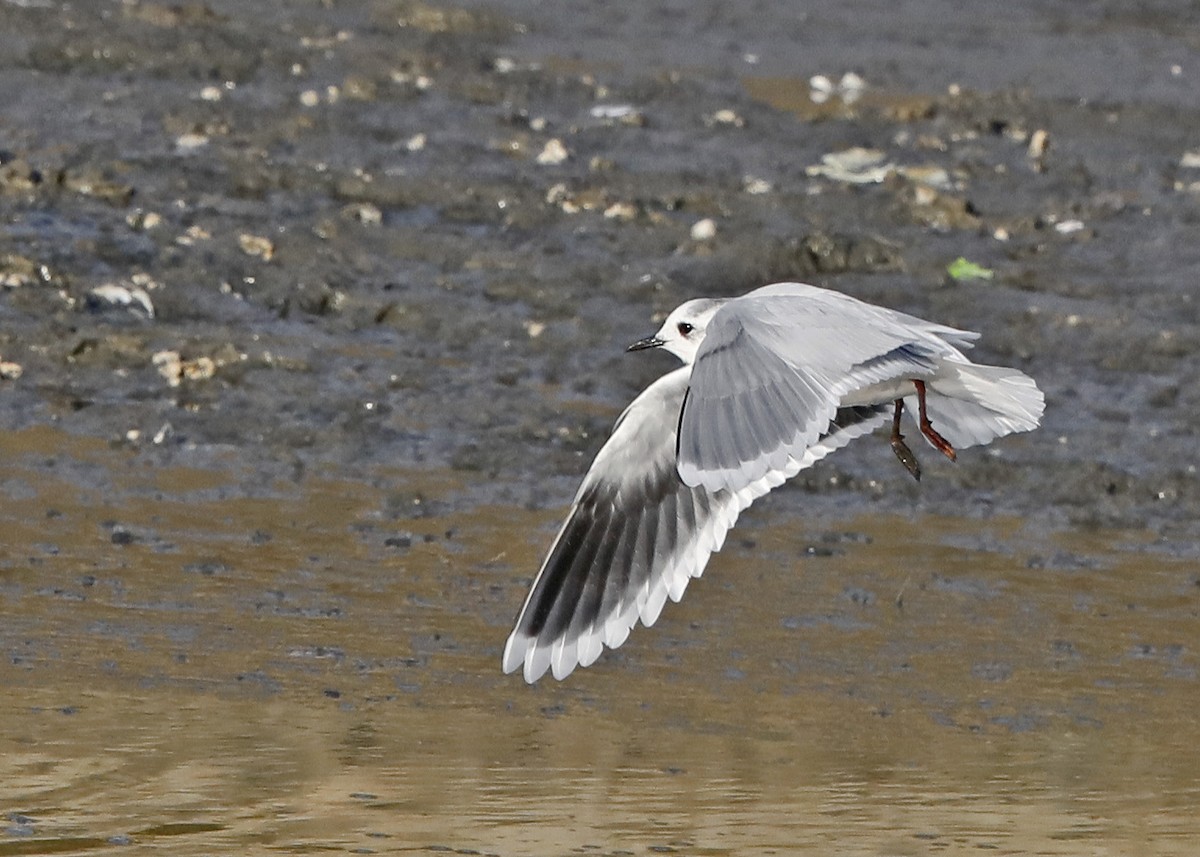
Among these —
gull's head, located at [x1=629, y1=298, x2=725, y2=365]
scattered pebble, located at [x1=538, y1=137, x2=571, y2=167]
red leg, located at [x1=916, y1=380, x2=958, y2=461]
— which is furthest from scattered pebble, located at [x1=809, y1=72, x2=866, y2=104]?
red leg, located at [x1=916, y1=380, x2=958, y2=461]

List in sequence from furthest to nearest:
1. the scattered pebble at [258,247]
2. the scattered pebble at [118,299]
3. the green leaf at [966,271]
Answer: the green leaf at [966,271] < the scattered pebble at [258,247] < the scattered pebble at [118,299]

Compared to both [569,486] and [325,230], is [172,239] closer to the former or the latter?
[325,230]

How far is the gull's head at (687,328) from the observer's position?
18.8 feet

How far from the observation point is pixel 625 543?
533 centimetres

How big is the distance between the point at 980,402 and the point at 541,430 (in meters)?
2.50

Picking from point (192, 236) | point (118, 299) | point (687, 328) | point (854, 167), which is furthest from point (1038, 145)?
point (687, 328)

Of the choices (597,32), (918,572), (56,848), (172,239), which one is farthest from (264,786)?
(597,32)

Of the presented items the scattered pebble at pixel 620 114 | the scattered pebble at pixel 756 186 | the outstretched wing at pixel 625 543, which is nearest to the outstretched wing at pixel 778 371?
the outstretched wing at pixel 625 543

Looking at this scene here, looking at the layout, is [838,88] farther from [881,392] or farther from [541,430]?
[881,392]

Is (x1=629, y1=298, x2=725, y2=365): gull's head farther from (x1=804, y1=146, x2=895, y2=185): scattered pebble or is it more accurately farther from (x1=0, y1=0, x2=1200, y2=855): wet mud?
(x1=804, y1=146, x2=895, y2=185): scattered pebble

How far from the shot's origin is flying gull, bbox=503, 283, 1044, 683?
459 cm

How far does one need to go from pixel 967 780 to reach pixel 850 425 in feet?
3.06

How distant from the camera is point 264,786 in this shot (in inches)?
195

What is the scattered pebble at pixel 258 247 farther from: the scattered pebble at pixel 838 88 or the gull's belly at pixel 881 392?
the gull's belly at pixel 881 392
